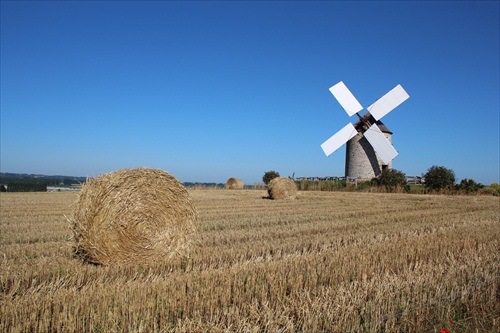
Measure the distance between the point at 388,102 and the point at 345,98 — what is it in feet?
11.3

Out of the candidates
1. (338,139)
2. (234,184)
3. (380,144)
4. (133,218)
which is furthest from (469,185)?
(133,218)

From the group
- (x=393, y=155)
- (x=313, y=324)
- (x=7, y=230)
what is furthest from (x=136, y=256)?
(x=393, y=155)

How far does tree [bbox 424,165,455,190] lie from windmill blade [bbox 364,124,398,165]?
4573 mm

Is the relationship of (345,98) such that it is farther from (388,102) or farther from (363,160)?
(363,160)

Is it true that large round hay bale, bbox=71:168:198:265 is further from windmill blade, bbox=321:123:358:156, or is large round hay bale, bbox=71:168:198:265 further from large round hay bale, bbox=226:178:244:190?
windmill blade, bbox=321:123:358:156

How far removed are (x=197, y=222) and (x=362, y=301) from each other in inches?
128

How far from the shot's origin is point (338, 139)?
1283 inches

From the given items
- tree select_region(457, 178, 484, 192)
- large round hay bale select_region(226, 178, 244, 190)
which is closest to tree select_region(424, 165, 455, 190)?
tree select_region(457, 178, 484, 192)

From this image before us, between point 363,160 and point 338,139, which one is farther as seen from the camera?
point 338,139

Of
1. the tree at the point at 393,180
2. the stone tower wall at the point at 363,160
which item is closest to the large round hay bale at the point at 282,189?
the tree at the point at 393,180

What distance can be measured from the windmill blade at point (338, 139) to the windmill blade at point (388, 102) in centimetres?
215

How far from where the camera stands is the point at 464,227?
8.53 metres

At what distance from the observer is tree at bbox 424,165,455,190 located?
25.4m

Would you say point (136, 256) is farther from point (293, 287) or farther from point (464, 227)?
point (464, 227)
